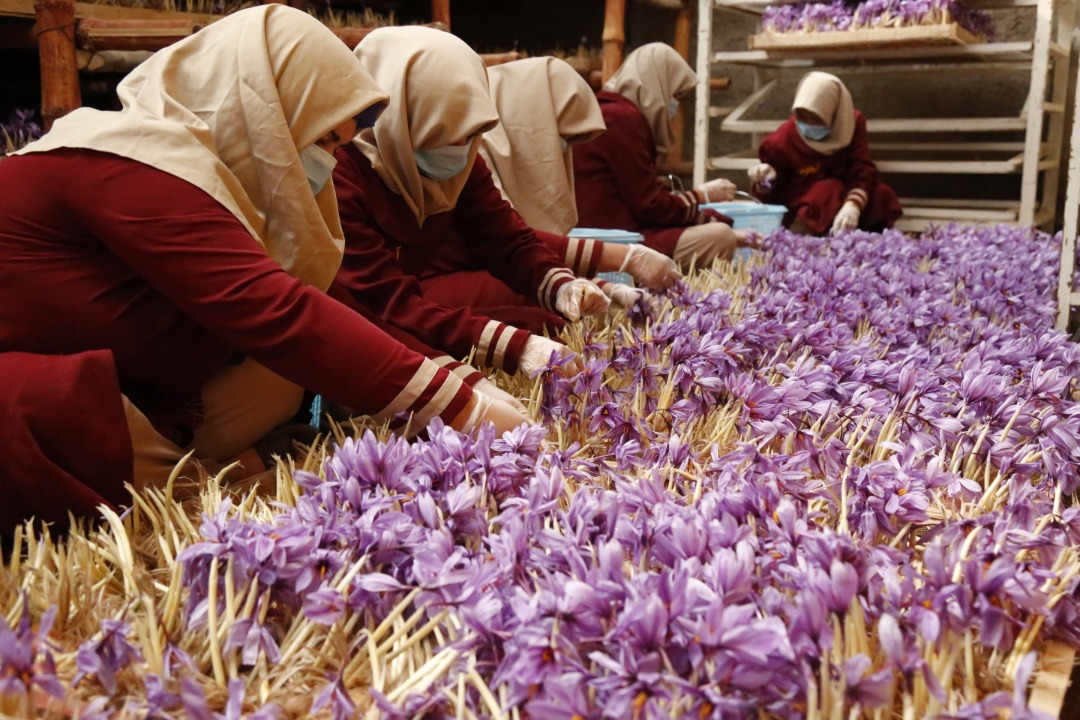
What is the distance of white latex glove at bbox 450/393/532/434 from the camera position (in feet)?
4.42

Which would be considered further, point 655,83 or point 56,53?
point 655,83

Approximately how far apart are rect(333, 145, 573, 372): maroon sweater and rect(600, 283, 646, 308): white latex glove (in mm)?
149

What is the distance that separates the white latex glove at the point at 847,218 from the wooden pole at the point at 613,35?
4.41ft

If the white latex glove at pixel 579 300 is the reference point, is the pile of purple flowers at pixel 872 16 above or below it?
above

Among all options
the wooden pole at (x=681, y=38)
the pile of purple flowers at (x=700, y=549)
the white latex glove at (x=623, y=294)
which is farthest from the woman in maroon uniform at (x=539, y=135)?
the wooden pole at (x=681, y=38)

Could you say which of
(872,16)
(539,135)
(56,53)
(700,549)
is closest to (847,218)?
(872,16)

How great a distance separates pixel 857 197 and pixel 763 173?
478 millimetres

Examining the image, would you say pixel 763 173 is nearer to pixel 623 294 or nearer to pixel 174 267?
pixel 623 294

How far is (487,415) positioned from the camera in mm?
1367

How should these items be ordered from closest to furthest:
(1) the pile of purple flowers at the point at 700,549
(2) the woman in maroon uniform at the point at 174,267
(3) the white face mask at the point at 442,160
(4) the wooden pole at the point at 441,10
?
(1) the pile of purple flowers at the point at 700,549
(2) the woman in maroon uniform at the point at 174,267
(3) the white face mask at the point at 442,160
(4) the wooden pole at the point at 441,10

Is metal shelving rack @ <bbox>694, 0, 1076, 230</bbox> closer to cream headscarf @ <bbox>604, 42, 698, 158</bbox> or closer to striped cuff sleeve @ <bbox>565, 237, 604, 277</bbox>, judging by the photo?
cream headscarf @ <bbox>604, 42, 698, 158</bbox>

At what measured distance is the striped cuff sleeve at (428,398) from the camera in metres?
1.30

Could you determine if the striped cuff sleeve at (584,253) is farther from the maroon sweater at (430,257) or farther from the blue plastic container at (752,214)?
the blue plastic container at (752,214)

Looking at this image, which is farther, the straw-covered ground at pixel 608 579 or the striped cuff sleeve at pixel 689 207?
the striped cuff sleeve at pixel 689 207
